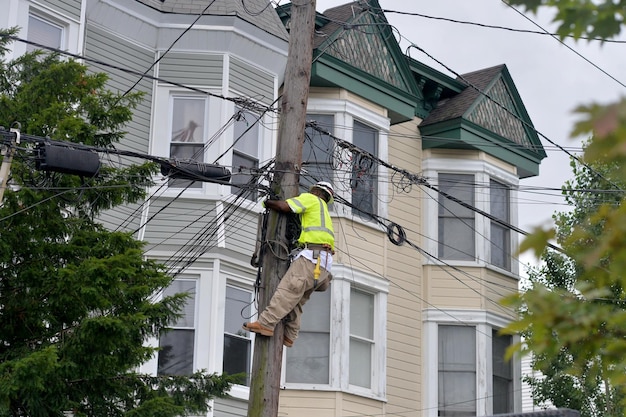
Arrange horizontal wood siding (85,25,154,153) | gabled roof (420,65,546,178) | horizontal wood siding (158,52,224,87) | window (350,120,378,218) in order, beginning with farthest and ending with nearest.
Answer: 1. gabled roof (420,65,546,178)
2. window (350,120,378,218)
3. horizontal wood siding (158,52,224,87)
4. horizontal wood siding (85,25,154,153)

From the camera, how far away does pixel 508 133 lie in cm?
2369

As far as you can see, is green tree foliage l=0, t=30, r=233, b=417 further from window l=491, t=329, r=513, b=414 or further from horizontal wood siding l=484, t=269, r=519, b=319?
window l=491, t=329, r=513, b=414

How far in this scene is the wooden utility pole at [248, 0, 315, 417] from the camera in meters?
10.3

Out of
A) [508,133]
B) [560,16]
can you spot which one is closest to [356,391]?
[508,133]

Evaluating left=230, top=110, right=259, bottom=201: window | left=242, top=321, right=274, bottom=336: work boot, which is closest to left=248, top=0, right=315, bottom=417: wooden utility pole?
left=242, top=321, right=274, bottom=336: work boot

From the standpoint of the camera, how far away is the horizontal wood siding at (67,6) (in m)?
16.8

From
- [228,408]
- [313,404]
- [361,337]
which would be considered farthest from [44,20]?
[361,337]

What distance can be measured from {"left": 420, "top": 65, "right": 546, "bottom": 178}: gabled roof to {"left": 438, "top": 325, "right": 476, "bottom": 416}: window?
11.9 ft

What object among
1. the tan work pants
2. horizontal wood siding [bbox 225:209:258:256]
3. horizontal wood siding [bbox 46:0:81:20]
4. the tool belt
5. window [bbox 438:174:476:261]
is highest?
horizontal wood siding [bbox 46:0:81:20]

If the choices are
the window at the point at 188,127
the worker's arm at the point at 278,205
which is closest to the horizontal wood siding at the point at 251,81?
the window at the point at 188,127

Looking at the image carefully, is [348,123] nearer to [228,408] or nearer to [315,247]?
[228,408]

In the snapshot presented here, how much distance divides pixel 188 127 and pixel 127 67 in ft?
4.38

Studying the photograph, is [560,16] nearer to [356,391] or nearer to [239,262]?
[239,262]

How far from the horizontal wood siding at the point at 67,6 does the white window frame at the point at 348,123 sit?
448 centimetres
